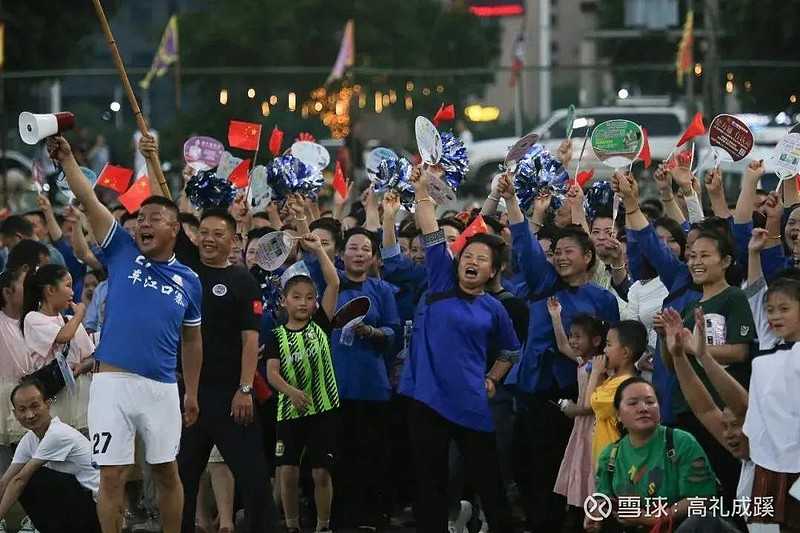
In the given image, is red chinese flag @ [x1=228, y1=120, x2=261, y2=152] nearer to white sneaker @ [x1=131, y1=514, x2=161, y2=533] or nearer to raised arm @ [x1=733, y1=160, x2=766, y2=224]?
white sneaker @ [x1=131, y1=514, x2=161, y2=533]

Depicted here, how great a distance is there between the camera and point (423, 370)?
30.8 feet

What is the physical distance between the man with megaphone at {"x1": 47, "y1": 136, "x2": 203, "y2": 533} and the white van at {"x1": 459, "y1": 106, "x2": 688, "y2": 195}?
41.4ft

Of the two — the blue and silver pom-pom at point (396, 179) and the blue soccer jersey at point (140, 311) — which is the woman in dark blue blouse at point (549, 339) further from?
the blue soccer jersey at point (140, 311)

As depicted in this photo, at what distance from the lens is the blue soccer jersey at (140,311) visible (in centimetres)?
872

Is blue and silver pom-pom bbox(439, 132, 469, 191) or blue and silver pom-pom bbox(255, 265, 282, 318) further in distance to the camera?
blue and silver pom-pom bbox(255, 265, 282, 318)

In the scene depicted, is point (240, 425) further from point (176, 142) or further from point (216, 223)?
point (176, 142)

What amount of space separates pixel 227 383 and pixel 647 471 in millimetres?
2624

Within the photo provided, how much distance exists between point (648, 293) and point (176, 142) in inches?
468

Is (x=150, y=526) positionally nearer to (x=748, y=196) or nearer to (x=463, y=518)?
(x=463, y=518)

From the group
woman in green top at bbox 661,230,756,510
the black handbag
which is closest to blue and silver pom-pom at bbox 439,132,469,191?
woman in green top at bbox 661,230,756,510

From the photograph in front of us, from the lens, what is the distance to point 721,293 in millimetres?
8922

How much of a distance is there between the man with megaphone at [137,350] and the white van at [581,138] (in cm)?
1262

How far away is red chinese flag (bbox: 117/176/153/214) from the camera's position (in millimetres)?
11914

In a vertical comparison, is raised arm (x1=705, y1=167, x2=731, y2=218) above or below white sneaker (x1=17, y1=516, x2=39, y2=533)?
above
